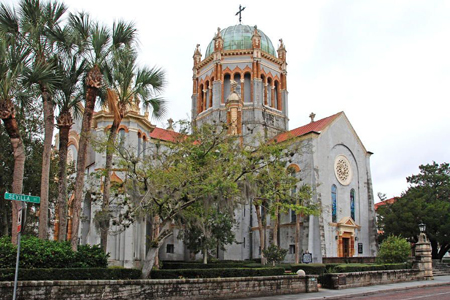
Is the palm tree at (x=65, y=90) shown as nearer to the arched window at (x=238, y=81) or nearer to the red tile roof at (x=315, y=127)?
the red tile roof at (x=315, y=127)

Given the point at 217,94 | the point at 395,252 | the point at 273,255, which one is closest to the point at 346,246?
the point at 395,252

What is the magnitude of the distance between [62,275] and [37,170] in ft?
44.9

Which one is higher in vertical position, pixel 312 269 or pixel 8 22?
pixel 8 22

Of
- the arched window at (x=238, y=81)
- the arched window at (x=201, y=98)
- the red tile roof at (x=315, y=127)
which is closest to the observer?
the red tile roof at (x=315, y=127)

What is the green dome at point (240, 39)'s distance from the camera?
5000cm

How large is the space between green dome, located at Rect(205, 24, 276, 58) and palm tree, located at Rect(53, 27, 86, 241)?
3278cm

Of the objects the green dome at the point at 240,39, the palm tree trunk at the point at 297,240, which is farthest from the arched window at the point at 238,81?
the palm tree trunk at the point at 297,240

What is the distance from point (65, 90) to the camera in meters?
18.5

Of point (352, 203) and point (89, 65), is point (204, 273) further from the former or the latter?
point (352, 203)

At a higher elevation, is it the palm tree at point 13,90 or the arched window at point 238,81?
the arched window at point 238,81

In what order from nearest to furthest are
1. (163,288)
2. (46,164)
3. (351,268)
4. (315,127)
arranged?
(163,288) < (46,164) < (351,268) < (315,127)

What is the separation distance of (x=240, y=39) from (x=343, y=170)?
21.0m

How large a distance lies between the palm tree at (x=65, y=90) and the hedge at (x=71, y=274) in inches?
131

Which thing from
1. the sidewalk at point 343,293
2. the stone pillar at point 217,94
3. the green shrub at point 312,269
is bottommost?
the sidewalk at point 343,293
